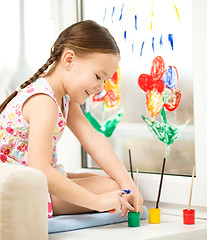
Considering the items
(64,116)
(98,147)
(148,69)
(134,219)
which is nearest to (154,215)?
(134,219)

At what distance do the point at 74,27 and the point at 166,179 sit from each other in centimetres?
58

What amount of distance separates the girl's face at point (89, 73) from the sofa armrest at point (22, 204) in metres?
0.45

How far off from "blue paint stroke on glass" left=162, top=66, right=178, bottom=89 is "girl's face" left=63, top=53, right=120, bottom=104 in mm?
255

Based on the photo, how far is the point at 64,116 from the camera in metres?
1.52

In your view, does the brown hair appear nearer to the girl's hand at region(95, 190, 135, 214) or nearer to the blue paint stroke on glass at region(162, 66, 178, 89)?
the blue paint stroke on glass at region(162, 66, 178, 89)

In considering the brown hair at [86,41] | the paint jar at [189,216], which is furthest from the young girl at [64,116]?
the paint jar at [189,216]

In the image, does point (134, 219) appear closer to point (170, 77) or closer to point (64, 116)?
point (64, 116)

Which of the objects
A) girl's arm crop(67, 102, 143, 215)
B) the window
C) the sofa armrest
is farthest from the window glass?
the sofa armrest

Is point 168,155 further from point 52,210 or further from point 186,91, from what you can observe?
point 52,210

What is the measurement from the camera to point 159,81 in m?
1.61

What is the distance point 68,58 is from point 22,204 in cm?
56

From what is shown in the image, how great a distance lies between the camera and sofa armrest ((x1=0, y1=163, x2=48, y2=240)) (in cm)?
96

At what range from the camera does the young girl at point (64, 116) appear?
1253 mm

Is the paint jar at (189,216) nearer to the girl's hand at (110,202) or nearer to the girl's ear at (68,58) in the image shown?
the girl's hand at (110,202)
